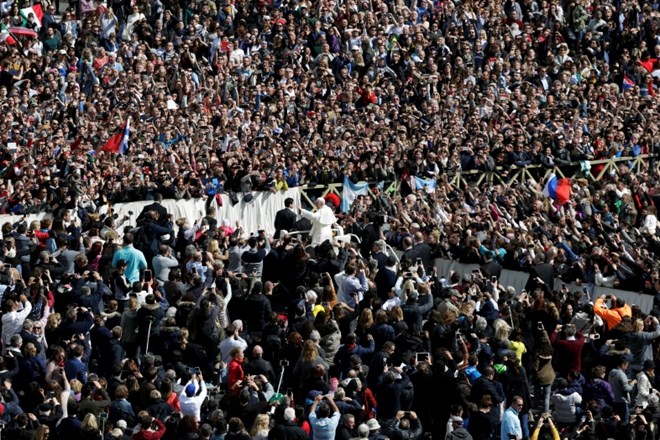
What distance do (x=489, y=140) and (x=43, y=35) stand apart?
10023 mm

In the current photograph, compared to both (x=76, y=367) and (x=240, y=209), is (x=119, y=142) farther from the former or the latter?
(x=76, y=367)

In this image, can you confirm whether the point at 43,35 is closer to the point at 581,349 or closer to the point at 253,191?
the point at 253,191

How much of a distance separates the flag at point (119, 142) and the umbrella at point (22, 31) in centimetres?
572

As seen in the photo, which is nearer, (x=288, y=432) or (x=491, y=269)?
(x=288, y=432)

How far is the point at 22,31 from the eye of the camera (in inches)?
1650

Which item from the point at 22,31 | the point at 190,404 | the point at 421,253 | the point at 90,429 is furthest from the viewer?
the point at 22,31

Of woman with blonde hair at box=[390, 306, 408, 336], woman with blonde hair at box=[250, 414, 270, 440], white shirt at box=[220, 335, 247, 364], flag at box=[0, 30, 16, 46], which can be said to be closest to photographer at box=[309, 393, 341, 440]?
woman with blonde hair at box=[250, 414, 270, 440]

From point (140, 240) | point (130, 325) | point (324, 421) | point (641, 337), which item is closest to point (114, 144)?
point (140, 240)

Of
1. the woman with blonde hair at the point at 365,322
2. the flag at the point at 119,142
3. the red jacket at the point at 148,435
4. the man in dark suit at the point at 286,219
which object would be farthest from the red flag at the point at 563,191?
the red jacket at the point at 148,435

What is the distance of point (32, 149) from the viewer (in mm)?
36625

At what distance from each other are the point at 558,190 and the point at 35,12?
40.7 feet

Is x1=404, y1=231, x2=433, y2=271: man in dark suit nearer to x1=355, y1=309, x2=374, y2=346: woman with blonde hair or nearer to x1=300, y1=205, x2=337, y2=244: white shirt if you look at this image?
x1=300, y1=205, x2=337, y2=244: white shirt

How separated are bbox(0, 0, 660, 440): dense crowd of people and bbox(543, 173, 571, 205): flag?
183 mm

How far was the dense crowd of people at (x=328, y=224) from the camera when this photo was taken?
86.2 feet
